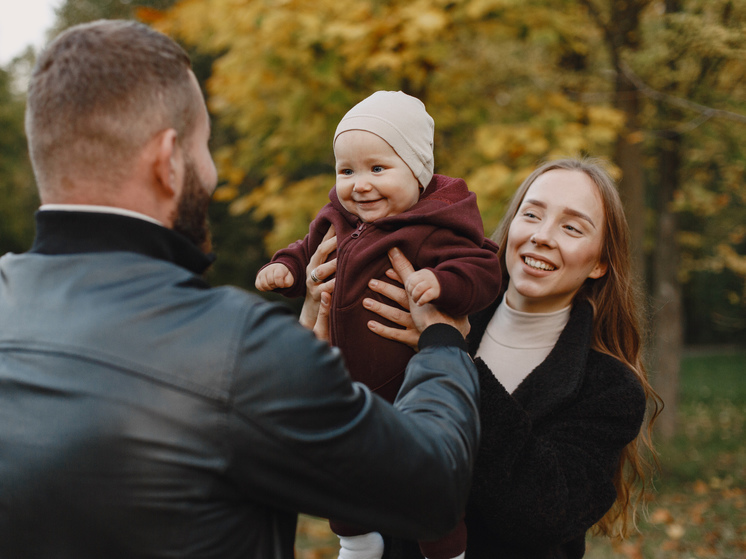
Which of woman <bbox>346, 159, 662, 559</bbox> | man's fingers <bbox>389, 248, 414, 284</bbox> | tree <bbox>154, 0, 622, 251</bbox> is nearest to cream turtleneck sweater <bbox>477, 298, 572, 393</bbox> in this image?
woman <bbox>346, 159, 662, 559</bbox>

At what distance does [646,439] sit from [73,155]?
2.38 meters

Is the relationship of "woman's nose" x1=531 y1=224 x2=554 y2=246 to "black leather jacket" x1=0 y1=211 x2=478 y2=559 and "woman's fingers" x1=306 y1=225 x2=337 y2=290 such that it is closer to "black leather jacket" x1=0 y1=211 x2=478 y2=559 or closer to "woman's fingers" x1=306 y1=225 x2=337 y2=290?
"woman's fingers" x1=306 y1=225 x2=337 y2=290

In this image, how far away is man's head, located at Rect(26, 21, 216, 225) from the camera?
1345 mm

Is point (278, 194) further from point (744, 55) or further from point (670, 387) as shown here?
point (670, 387)

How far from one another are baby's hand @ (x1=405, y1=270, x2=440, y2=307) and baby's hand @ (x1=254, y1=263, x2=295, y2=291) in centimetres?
61

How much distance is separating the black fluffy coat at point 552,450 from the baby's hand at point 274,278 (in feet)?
2.55

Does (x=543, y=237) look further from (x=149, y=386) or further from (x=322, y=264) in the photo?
(x=149, y=386)

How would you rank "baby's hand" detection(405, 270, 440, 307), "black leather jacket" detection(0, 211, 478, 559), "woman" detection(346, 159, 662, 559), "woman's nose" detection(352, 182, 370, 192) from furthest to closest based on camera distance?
"woman's nose" detection(352, 182, 370, 192), "woman" detection(346, 159, 662, 559), "baby's hand" detection(405, 270, 440, 307), "black leather jacket" detection(0, 211, 478, 559)

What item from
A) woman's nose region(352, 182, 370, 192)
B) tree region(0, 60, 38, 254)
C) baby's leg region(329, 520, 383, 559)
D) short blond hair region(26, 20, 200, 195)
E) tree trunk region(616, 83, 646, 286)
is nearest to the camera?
short blond hair region(26, 20, 200, 195)

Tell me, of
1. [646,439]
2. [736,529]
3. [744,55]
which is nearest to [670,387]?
[736,529]

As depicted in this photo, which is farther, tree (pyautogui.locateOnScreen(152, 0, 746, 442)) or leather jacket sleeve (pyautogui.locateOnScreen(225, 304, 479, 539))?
tree (pyautogui.locateOnScreen(152, 0, 746, 442))

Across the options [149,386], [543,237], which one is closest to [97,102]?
[149,386]

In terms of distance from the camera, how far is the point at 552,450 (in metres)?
2.12

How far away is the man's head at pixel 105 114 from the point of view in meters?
1.34
